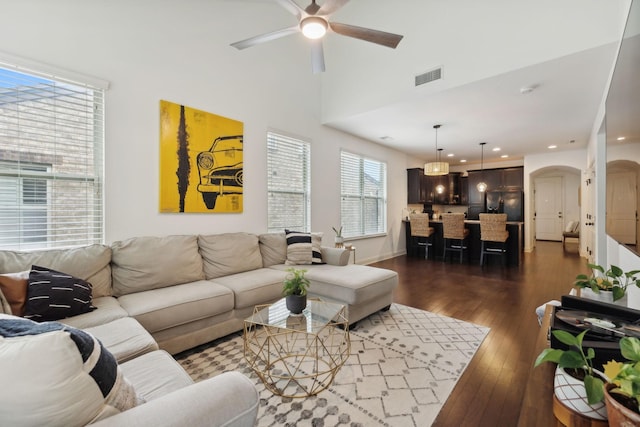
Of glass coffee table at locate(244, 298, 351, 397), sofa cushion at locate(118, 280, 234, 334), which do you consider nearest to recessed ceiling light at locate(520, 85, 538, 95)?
glass coffee table at locate(244, 298, 351, 397)

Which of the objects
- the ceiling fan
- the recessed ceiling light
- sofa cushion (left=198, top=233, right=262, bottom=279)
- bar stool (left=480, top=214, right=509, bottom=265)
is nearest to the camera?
A: the ceiling fan

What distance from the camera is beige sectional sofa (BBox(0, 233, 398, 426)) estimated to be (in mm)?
1839

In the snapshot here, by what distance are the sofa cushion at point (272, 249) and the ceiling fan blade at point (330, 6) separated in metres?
2.47

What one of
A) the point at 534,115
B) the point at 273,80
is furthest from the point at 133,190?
the point at 534,115

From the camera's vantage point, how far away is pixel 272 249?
3.54 meters

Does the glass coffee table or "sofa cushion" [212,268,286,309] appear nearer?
the glass coffee table

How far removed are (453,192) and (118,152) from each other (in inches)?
341

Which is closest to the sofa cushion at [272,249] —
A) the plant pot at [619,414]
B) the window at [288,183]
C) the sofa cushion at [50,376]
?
the window at [288,183]

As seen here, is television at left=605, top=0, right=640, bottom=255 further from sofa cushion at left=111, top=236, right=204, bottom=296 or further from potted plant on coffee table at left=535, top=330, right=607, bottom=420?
sofa cushion at left=111, top=236, right=204, bottom=296

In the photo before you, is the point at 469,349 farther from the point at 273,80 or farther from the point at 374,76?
the point at 273,80

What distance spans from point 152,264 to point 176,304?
60 cm

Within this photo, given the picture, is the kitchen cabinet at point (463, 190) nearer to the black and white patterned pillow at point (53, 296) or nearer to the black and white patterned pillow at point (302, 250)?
the black and white patterned pillow at point (302, 250)

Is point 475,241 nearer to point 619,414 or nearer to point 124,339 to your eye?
point 619,414

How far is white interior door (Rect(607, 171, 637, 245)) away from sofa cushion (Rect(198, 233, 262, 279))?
3.04m
